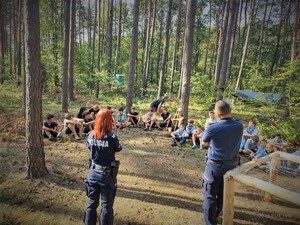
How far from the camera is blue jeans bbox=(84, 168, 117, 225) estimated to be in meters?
3.35

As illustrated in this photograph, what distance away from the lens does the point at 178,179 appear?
5.85 m

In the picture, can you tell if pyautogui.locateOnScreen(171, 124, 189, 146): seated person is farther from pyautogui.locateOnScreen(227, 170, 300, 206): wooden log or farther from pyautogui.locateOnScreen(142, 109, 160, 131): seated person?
pyautogui.locateOnScreen(227, 170, 300, 206): wooden log

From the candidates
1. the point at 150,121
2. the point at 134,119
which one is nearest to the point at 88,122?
the point at 134,119

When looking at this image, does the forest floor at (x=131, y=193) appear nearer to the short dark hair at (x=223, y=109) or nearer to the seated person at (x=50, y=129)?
the seated person at (x=50, y=129)

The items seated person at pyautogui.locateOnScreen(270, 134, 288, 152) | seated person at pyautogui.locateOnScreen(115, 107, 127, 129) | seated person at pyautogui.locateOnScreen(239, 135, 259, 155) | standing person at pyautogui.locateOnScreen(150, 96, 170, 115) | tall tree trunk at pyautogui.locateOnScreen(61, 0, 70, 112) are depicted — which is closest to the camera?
seated person at pyautogui.locateOnScreen(270, 134, 288, 152)

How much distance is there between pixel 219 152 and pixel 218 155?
5 centimetres

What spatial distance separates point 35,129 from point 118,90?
1757cm

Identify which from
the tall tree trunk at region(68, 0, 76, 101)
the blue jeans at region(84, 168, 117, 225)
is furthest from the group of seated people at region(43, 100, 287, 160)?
the tall tree trunk at region(68, 0, 76, 101)

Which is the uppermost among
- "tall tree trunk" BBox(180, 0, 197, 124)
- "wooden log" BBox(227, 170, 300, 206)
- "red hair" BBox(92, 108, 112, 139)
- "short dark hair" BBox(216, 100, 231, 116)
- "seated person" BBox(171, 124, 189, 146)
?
"tall tree trunk" BBox(180, 0, 197, 124)

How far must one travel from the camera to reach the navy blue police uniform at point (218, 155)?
3371mm

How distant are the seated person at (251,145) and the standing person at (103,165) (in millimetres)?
6112

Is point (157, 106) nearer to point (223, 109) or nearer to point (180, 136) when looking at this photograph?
point (180, 136)

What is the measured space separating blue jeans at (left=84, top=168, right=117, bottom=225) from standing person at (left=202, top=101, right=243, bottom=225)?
4.97 feet

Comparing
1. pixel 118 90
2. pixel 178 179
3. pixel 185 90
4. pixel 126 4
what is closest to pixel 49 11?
pixel 118 90
